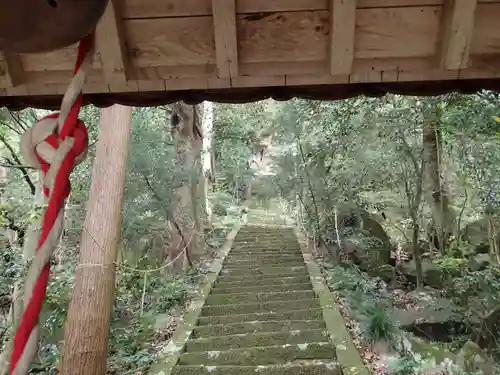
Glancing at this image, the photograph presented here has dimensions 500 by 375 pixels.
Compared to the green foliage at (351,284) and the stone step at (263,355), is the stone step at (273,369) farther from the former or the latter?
the green foliage at (351,284)

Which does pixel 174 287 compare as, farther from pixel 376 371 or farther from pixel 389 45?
pixel 389 45

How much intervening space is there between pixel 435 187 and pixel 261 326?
4.18m

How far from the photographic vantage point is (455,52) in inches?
62.4

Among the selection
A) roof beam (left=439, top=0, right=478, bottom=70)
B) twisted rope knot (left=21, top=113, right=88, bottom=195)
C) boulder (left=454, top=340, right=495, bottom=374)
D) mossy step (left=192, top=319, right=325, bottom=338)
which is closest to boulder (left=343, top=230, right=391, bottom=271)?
mossy step (left=192, top=319, right=325, bottom=338)

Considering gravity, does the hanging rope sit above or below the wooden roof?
below

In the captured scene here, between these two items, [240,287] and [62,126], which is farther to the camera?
[240,287]

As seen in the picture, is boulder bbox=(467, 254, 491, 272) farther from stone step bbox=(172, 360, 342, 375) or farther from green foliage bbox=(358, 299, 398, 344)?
stone step bbox=(172, 360, 342, 375)

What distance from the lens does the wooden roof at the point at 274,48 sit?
5.17 ft

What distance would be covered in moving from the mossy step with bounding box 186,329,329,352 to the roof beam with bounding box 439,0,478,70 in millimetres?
4074

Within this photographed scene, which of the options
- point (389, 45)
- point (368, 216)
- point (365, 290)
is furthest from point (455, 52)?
point (368, 216)

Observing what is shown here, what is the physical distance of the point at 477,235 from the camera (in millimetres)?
7664

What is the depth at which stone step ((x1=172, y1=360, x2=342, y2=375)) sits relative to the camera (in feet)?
14.0

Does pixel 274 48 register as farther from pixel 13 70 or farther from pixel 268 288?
pixel 268 288

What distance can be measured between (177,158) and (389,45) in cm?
631
